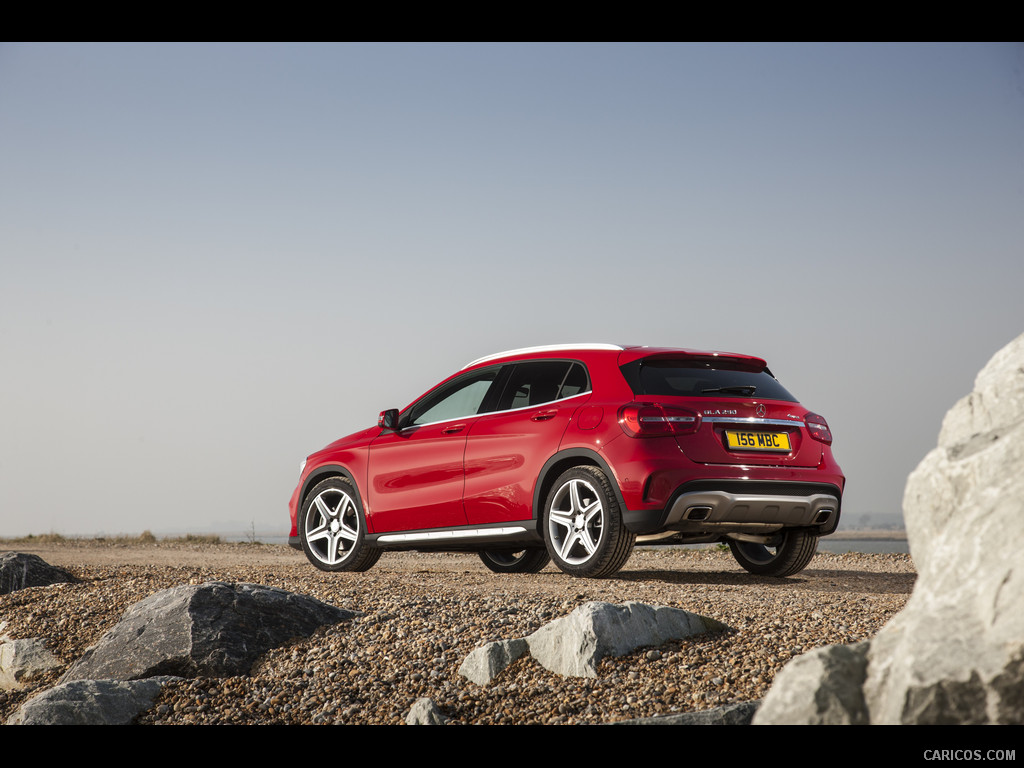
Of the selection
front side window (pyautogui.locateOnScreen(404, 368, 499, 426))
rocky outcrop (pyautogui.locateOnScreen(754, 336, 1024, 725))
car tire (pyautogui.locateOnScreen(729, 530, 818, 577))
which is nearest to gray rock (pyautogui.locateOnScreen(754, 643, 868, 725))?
rocky outcrop (pyautogui.locateOnScreen(754, 336, 1024, 725))

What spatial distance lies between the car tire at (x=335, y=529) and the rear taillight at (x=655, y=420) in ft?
10.7

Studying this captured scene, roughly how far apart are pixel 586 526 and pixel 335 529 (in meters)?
3.20

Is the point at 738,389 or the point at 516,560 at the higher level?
the point at 738,389

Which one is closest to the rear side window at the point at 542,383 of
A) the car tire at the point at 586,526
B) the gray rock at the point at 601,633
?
the car tire at the point at 586,526

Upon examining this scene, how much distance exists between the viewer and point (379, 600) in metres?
6.26

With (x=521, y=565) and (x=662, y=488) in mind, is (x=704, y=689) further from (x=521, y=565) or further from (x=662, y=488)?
(x=521, y=565)

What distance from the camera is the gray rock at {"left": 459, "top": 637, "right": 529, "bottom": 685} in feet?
15.3

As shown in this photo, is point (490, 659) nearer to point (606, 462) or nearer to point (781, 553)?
point (606, 462)

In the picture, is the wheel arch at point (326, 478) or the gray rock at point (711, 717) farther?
the wheel arch at point (326, 478)

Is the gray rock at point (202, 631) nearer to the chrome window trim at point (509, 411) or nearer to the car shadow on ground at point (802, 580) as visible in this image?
the chrome window trim at point (509, 411)

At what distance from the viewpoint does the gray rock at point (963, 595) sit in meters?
2.31

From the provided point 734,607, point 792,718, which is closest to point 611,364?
point 734,607

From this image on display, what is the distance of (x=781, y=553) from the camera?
8680 mm

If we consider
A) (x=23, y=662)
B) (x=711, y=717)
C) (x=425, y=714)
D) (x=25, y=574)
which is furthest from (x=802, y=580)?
(x=25, y=574)
